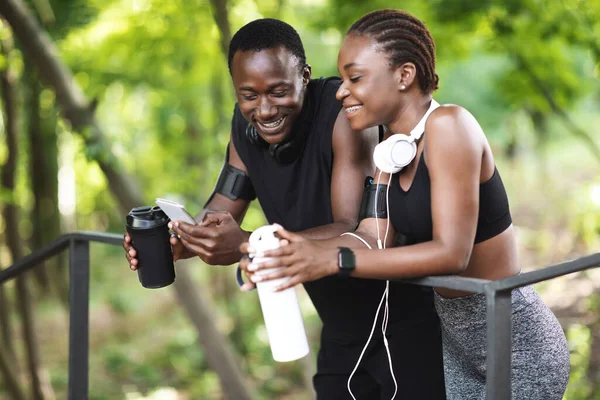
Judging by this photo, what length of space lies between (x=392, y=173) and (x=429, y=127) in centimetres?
19

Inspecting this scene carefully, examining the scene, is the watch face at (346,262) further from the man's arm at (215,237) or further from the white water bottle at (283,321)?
the man's arm at (215,237)

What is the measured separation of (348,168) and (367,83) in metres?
0.33

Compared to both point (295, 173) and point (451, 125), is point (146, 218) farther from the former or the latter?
point (451, 125)

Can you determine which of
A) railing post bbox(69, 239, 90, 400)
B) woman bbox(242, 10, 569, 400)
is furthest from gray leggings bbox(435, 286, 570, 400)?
railing post bbox(69, 239, 90, 400)

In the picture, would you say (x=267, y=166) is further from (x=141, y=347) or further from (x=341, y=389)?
(x=141, y=347)

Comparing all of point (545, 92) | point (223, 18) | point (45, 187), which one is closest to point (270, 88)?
point (223, 18)

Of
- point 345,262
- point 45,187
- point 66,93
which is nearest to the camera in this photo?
point 345,262

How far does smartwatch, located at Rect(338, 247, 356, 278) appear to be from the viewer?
163 cm

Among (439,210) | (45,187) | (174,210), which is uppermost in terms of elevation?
(45,187)

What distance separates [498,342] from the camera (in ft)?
4.95

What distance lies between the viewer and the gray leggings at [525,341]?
1.84m

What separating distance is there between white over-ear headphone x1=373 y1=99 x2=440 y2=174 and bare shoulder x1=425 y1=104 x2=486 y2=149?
0.26ft

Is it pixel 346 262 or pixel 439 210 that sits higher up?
pixel 439 210

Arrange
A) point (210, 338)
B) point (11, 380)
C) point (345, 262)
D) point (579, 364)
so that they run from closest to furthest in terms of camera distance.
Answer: point (345, 262), point (579, 364), point (210, 338), point (11, 380)
